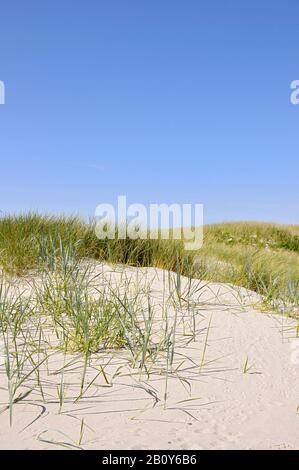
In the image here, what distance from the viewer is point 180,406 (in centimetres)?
186

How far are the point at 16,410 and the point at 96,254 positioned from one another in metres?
3.49

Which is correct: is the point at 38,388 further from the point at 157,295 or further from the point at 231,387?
the point at 157,295

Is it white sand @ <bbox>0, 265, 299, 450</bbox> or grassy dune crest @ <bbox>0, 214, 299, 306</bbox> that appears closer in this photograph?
white sand @ <bbox>0, 265, 299, 450</bbox>

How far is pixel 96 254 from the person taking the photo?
5.23 meters

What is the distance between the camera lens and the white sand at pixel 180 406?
5.26 feet

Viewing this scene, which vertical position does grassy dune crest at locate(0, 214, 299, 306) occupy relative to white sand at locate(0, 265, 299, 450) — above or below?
above

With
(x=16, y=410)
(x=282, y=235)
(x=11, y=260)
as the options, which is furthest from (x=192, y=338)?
(x=282, y=235)

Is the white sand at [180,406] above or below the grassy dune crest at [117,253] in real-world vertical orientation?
below

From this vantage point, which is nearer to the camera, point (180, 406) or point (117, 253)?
point (180, 406)

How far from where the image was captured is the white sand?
1.60 m

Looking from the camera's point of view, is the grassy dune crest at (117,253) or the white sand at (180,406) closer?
the white sand at (180,406)

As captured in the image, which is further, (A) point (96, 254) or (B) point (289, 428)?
(A) point (96, 254)

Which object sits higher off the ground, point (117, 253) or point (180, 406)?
point (117, 253)
